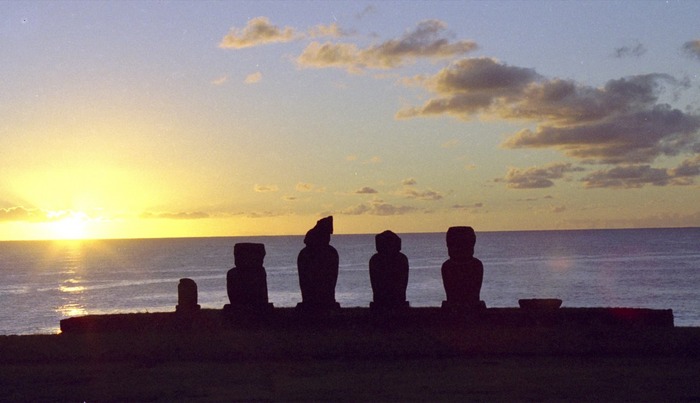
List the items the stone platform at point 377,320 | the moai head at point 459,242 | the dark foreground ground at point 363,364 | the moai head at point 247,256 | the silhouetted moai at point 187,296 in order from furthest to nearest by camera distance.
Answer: the silhouetted moai at point 187,296, the moai head at point 247,256, the moai head at point 459,242, the stone platform at point 377,320, the dark foreground ground at point 363,364

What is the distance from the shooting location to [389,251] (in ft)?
64.8

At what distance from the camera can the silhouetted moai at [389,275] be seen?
64.0 ft

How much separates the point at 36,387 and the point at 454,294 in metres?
9.86

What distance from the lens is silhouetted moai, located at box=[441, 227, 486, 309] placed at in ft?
64.0

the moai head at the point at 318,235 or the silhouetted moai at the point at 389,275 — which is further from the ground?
the moai head at the point at 318,235

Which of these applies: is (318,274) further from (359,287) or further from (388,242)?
(359,287)

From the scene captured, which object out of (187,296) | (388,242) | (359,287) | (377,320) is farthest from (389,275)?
(359,287)

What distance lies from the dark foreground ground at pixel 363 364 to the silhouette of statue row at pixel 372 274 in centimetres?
166

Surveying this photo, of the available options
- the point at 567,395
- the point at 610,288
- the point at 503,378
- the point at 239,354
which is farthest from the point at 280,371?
the point at 610,288

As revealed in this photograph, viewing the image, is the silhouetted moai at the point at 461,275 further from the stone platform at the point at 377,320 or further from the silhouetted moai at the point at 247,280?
the silhouetted moai at the point at 247,280

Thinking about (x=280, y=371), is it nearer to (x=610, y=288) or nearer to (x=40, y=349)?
(x=40, y=349)

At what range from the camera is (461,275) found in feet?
64.2

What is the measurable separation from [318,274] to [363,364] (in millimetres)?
6017

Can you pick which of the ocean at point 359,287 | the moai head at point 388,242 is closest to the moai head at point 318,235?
the moai head at point 388,242
